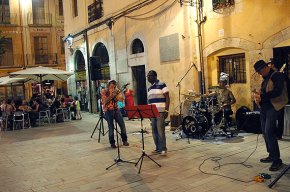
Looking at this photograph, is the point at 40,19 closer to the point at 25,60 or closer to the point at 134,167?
the point at 25,60

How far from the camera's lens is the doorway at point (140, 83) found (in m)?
13.8

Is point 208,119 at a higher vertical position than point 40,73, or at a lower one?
lower

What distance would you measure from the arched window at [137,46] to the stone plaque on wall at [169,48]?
1.72m

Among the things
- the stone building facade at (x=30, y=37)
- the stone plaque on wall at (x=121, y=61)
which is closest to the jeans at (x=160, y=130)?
the stone plaque on wall at (x=121, y=61)

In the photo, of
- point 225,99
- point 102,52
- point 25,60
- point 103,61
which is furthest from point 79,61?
point 225,99

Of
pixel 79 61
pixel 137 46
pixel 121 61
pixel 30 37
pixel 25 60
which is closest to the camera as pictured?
pixel 137 46

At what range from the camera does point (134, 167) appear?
6121 mm

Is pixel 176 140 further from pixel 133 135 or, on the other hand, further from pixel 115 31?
pixel 115 31

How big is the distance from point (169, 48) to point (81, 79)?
882 cm

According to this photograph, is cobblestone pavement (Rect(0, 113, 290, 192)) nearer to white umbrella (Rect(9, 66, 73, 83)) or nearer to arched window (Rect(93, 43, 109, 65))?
white umbrella (Rect(9, 66, 73, 83))

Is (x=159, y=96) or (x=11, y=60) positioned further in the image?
(x=11, y=60)

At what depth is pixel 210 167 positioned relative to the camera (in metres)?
5.77

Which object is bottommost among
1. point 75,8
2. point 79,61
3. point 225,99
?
point 225,99

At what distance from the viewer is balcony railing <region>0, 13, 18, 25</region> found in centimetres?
2845
